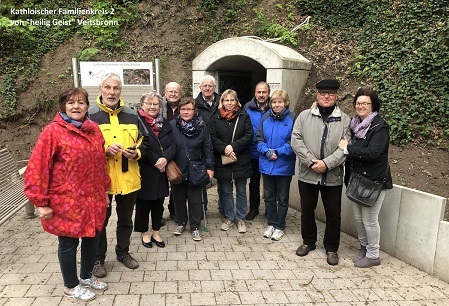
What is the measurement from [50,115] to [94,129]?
21.6 ft

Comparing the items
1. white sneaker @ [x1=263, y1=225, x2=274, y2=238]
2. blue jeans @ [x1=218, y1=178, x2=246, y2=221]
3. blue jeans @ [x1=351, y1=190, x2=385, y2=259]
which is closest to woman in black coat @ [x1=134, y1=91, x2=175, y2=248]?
blue jeans @ [x1=218, y1=178, x2=246, y2=221]

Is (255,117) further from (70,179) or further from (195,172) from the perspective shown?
(70,179)

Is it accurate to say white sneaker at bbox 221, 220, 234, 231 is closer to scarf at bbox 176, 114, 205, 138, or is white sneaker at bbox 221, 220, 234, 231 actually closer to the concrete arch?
scarf at bbox 176, 114, 205, 138

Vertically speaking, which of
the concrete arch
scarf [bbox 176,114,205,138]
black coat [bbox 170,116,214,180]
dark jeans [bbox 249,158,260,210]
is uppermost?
the concrete arch

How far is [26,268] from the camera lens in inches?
149

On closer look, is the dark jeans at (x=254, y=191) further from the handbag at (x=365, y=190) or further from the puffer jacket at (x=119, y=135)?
the puffer jacket at (x=119, y=135)

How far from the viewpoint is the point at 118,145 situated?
3361mm

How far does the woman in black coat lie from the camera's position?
391cm

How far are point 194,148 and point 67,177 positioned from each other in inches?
71.1

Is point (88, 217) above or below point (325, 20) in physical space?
below

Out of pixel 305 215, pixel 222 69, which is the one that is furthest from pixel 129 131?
pixel 222 69

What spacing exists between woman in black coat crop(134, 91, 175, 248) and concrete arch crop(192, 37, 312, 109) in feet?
10.8

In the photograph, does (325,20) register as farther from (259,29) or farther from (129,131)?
(129,131)

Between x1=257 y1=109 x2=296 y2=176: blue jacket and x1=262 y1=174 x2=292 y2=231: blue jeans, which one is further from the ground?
x1=257 y1=109 x2=296 y2=176: blue jacket
